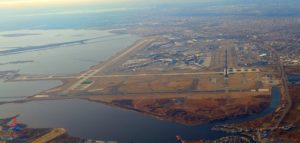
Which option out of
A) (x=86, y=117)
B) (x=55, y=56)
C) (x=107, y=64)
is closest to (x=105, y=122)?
(x=86, y=117)

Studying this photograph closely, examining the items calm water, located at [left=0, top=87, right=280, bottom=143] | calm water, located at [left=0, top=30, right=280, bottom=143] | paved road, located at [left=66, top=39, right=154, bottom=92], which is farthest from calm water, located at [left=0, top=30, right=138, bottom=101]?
calm water, located at [left=0, top=87, right=280, bottom=143]

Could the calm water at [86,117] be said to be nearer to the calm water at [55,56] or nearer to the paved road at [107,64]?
the calm water at [55,56]

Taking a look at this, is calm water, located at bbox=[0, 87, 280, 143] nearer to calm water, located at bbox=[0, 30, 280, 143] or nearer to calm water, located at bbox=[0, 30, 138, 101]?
calm water, located at bbox=[0, 30, 280, 143]

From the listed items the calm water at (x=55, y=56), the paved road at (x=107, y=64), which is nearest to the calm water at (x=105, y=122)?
the paved road at (x=107, y=64)

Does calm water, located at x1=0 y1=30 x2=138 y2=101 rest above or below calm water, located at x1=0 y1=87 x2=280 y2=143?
above

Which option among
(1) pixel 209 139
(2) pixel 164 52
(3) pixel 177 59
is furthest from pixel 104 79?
(1) pixel 209 139

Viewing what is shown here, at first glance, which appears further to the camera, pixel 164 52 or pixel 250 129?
pixel 164 52

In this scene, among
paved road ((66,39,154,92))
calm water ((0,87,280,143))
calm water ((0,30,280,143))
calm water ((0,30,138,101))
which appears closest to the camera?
calm water ((0,87,280,143))

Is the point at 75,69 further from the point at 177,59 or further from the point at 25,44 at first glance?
the point at 25,44
